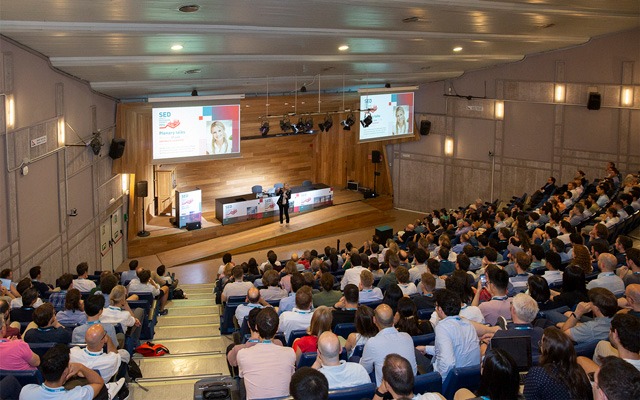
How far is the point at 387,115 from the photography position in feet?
64.2

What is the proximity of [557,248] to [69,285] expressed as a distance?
6071 millimetres

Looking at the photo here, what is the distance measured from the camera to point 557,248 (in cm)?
898

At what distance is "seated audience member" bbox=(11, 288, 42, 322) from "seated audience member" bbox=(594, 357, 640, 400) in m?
5.36

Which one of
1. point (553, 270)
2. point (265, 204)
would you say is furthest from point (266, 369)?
point (265, 204)

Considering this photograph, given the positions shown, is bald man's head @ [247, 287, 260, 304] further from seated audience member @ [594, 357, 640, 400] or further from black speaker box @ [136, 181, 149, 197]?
black speaker box @ [136, 181, 149, 197]

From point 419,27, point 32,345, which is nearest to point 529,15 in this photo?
point 419,27

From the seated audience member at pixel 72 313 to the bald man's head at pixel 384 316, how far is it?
3211 millimetres

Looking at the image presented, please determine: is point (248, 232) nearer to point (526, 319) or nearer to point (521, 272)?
point (521, 272)

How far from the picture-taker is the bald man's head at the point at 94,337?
514 cm

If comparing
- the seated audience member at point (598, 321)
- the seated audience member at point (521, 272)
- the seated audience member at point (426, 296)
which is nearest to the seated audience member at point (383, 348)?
the seated audience member at point (598, 321)

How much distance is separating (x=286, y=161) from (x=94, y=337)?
1745cm

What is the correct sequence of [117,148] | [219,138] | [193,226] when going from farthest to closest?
[193,226], [219,138], [117,148]

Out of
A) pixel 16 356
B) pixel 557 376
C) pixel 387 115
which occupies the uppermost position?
pixel 387 115

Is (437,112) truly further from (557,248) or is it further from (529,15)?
(557,248)
